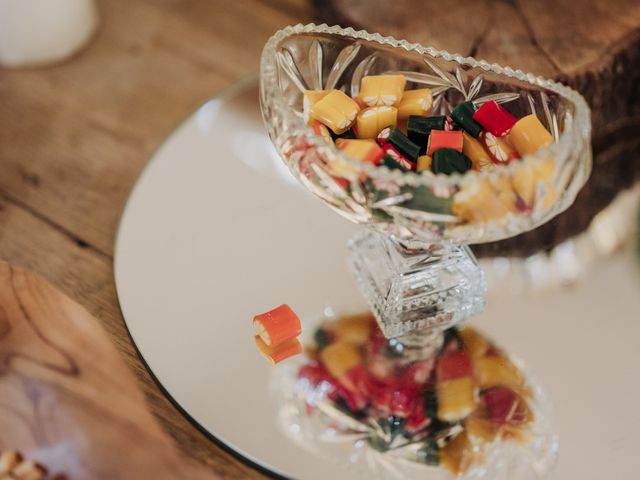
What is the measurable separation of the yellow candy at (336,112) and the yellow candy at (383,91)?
3cm

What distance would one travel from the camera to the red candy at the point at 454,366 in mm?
758

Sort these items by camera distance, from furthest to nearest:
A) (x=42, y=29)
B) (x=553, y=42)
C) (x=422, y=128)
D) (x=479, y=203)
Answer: (x=42, y=29) → (x=553, y=42) → (x=422, y=128) → (x=479, y=203)

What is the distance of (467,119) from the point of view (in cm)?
73

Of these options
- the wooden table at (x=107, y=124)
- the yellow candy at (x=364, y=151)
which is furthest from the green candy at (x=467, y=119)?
the wooden table at (x=107, y=124)

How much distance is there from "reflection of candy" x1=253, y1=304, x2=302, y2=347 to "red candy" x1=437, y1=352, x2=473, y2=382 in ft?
0.46

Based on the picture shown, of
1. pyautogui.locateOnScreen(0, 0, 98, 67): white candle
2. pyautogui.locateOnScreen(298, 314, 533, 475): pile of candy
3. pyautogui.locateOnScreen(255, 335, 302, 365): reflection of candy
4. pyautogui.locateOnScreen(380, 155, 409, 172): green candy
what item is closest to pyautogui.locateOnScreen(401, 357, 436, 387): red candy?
pyautogui.locateOnScreen(298, 314, 533, 475): pile of candy

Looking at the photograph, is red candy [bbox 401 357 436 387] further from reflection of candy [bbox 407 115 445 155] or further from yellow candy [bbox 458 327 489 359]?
reflection of candy [bbox 407 115 445 155]

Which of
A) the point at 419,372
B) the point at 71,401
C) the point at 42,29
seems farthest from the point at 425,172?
the point at 42,29

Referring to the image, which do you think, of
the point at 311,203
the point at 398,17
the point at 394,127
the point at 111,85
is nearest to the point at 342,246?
the point at 311,203

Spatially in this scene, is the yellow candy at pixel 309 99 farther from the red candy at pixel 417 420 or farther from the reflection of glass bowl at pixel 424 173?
the red candy at pixel 417 420

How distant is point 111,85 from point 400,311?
55 cm

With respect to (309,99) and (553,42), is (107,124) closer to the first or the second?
(309,99)

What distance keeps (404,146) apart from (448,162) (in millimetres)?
43

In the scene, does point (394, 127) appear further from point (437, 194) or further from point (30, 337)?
point (30, 337)
